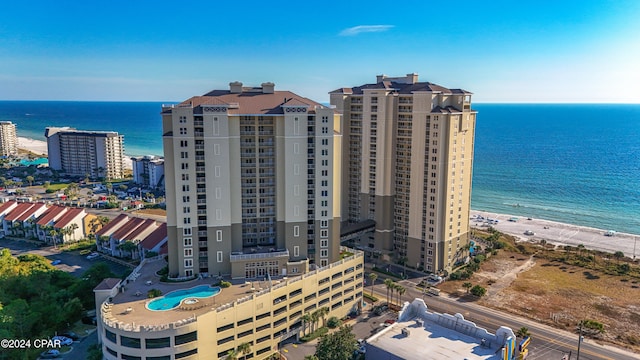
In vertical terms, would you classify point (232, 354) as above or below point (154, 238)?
below

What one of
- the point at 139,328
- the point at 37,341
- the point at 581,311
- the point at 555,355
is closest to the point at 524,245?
the point at 581,311

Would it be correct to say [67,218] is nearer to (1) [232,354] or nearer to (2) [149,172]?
(2) [149,172]

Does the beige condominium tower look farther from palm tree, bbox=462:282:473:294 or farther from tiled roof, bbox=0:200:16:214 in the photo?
tiled roof, bbox=0:200:16:214

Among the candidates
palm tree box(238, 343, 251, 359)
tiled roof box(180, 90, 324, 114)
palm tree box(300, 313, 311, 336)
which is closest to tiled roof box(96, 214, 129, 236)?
tiled roof box(180, 90, 324, 114)

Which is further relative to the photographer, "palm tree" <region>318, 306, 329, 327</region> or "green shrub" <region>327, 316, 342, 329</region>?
"green shrub" <region>327, 316, 342, 329</region>

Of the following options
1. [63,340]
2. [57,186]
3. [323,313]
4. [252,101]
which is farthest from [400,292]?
[57,186]

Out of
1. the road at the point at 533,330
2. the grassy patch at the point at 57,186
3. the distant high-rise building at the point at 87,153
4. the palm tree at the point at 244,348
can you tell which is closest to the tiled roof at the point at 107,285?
the palm tree at the point at 244,348

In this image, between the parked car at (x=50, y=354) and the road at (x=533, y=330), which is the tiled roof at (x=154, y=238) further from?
the road at (x=533, y=330)
